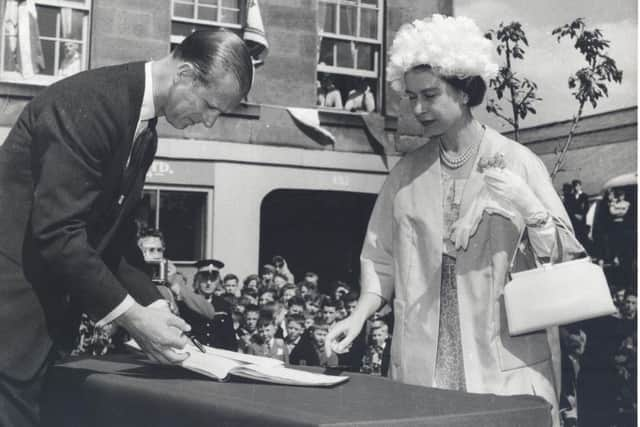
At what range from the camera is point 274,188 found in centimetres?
881

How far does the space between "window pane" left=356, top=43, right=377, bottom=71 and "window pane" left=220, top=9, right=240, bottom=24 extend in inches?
55.7

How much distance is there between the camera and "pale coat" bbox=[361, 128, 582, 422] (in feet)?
6.50

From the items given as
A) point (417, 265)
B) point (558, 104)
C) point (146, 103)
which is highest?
point (558, 104)

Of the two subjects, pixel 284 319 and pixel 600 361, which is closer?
pixel 600 361

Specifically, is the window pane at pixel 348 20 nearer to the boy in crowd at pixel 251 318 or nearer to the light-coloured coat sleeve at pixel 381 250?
the boy in crowd at pixel 251 318

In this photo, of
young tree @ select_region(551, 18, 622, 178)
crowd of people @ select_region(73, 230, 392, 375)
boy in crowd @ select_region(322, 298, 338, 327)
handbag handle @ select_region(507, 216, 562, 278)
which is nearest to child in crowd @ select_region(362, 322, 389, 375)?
crowd of people @ select_region(73, 230, 392, 375)

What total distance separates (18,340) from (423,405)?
748 mm

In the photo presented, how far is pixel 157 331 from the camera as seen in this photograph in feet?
5.03

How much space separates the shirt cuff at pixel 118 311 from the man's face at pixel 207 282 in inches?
185

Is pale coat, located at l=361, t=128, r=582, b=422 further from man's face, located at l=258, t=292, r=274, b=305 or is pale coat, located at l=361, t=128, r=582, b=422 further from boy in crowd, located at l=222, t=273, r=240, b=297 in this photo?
boy in crowd, located at l=222, t=273, r=240, b=297

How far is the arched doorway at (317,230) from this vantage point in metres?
9.47

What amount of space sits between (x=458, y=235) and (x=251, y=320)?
3.98 meters

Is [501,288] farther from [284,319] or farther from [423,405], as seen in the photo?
[284,319]

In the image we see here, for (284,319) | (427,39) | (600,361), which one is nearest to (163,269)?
(284,319)
